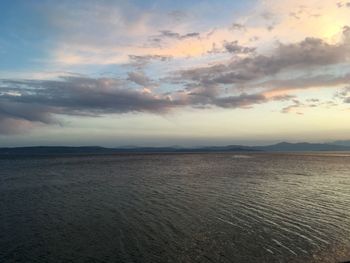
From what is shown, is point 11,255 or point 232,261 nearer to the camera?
point 232,261

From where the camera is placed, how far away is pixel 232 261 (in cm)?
2136

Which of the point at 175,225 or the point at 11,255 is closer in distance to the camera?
the point at 11,255

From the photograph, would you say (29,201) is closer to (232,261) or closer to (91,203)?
(91,203)

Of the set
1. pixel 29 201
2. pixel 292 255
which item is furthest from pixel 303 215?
pixel 29 201

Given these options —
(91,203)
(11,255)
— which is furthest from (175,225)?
(91,203)

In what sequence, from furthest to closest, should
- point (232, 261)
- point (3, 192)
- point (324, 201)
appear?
point (3, 192) < point (324, 201) < point (232, 261)

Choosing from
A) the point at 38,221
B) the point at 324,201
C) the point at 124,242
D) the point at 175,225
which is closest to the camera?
the point at 124,242

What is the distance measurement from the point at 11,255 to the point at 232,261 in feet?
47.0

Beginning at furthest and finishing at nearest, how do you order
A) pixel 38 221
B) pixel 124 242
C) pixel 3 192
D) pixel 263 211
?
pixel 3 192, pixel 263 211, pixel 38 221, pixel 124 242

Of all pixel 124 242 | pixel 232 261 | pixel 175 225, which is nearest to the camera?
pixel 232 261

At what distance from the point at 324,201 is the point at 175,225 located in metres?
22.0

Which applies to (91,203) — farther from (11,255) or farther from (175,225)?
(11,255)

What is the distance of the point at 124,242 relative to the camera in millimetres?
25438

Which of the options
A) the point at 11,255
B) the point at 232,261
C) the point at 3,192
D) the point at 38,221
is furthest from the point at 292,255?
the point at 3,192
